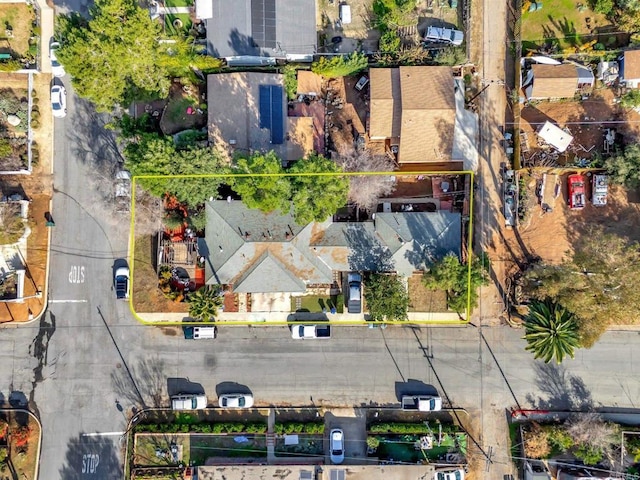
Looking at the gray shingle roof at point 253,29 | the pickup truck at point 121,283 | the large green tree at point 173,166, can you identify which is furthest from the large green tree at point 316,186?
the pickup truck at point 121,283

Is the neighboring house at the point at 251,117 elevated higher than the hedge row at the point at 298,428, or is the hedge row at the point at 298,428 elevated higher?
the neighboring house at the point at 251,117

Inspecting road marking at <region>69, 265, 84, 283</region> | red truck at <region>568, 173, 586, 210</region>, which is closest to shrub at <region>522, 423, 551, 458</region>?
red truck at <region>568, 173, 586, 210</region>

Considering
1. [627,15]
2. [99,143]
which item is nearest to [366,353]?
[99,143]

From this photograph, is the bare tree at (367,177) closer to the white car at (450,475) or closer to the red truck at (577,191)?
the red truck at (577,191)

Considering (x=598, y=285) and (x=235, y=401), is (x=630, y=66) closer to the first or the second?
(x=598, y=285)

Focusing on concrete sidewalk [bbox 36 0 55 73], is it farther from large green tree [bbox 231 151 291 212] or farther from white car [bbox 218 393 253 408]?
white car [bbox 218 393 253 408]

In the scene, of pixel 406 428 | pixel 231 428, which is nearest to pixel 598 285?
pixel 406 428
